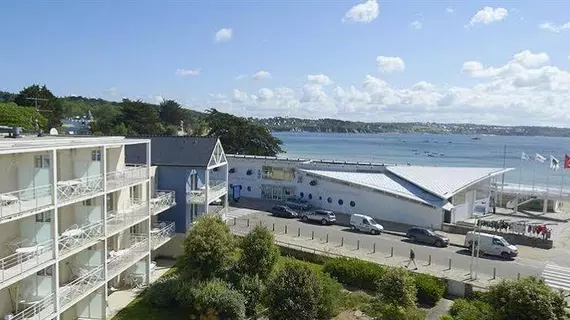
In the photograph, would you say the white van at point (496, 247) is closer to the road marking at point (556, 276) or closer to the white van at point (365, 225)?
the road marking at point (556, 276)

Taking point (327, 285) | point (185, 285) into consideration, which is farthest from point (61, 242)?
point (327, 285)

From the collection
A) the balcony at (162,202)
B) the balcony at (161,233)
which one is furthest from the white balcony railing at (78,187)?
the balcony at (161,233)

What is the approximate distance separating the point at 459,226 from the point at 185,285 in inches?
1102

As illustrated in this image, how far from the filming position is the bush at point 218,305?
23.3 m

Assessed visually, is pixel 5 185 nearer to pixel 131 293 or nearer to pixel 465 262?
pixel 131 293

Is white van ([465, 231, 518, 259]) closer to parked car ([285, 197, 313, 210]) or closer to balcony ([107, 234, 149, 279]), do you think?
parked car ([285, 197, 313, 210])

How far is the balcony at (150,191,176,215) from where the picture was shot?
3057 cm

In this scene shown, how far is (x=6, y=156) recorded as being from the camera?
60.9ft

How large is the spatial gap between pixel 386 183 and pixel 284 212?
37.2ft

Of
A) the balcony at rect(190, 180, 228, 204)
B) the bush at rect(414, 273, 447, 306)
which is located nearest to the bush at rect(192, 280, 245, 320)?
the bush at rect(414, 273, 447, 306)

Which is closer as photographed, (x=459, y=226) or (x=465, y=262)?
(x=465, y=262)

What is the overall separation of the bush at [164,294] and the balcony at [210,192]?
8.99 m

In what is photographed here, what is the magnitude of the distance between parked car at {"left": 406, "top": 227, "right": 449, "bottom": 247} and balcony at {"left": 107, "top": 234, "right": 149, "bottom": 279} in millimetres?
21778

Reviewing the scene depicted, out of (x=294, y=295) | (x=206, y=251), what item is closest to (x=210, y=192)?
(x=206, y=251)
